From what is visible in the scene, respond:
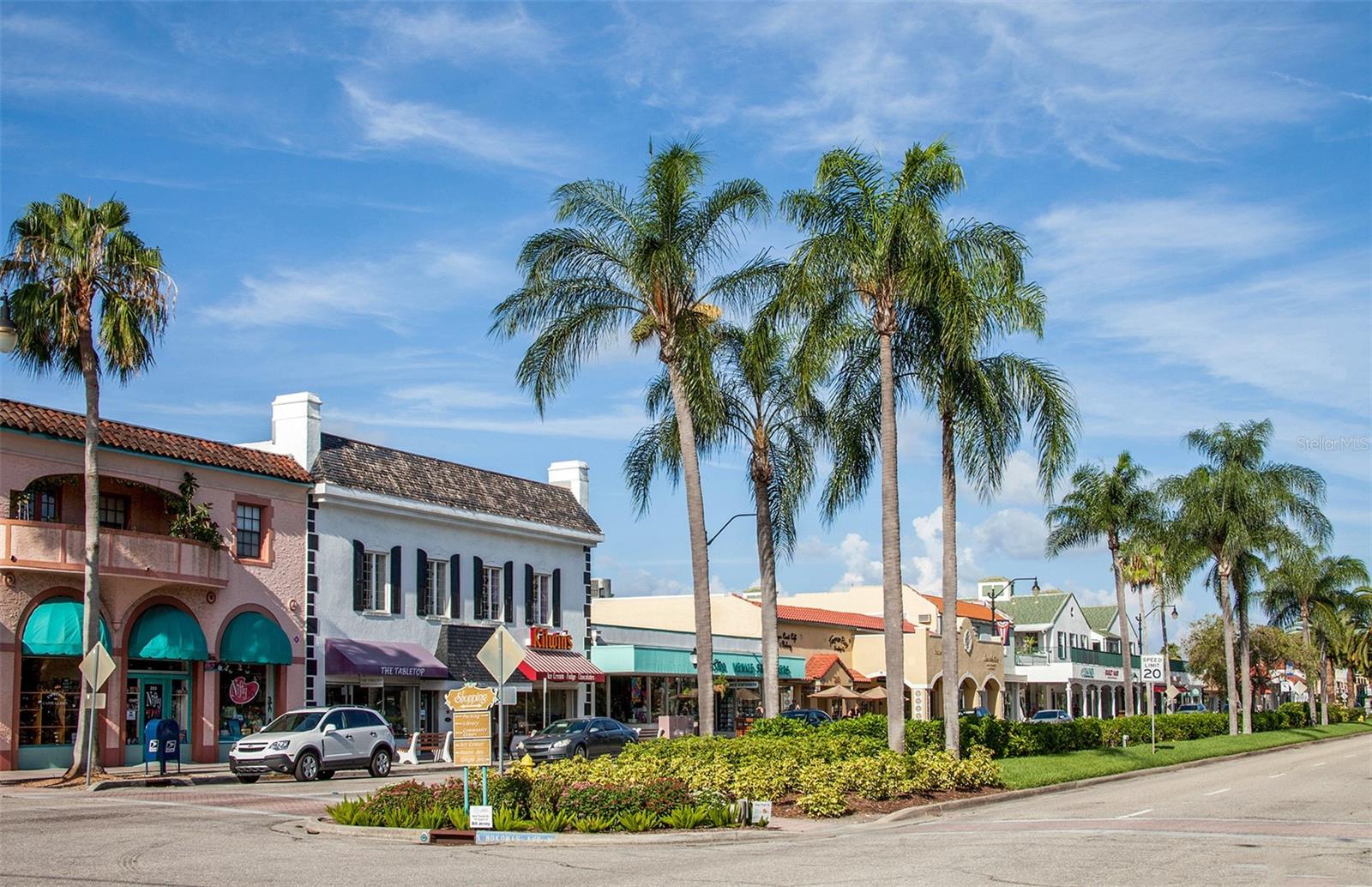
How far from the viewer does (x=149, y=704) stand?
3306 centimetres

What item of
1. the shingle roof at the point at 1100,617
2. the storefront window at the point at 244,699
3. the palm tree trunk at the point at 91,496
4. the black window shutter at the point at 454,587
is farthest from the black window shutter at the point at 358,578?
the shingle roof at the point at 1100,617

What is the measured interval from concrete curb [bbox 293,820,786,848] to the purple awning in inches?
757

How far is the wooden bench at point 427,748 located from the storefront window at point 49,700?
8.23 meters

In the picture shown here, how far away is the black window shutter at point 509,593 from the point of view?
146ft

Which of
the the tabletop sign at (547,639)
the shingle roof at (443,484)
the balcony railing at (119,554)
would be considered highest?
the shingle roof at (443,484)

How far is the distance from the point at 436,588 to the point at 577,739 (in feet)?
35.1

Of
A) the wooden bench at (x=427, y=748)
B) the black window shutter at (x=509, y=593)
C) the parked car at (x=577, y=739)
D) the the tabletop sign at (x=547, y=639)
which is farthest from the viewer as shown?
the black window shutter at (x=509, y=593)

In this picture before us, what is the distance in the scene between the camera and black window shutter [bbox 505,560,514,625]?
44.6m

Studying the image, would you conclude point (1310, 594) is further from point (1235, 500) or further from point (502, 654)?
point (502, 654)

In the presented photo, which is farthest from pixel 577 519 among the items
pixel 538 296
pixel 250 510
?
pixel 538 296

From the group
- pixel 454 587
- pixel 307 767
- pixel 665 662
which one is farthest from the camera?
pixel 665 662

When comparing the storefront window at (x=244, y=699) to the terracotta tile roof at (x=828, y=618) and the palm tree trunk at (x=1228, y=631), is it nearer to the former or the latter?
the terracotta tile roof at (x=828, y=618)

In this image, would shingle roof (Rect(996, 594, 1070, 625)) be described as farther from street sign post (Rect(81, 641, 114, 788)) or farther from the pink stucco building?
street sign post (Rect(81, 641, 114, 788))

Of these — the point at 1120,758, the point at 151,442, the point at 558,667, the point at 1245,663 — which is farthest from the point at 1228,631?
the point at 151,442
